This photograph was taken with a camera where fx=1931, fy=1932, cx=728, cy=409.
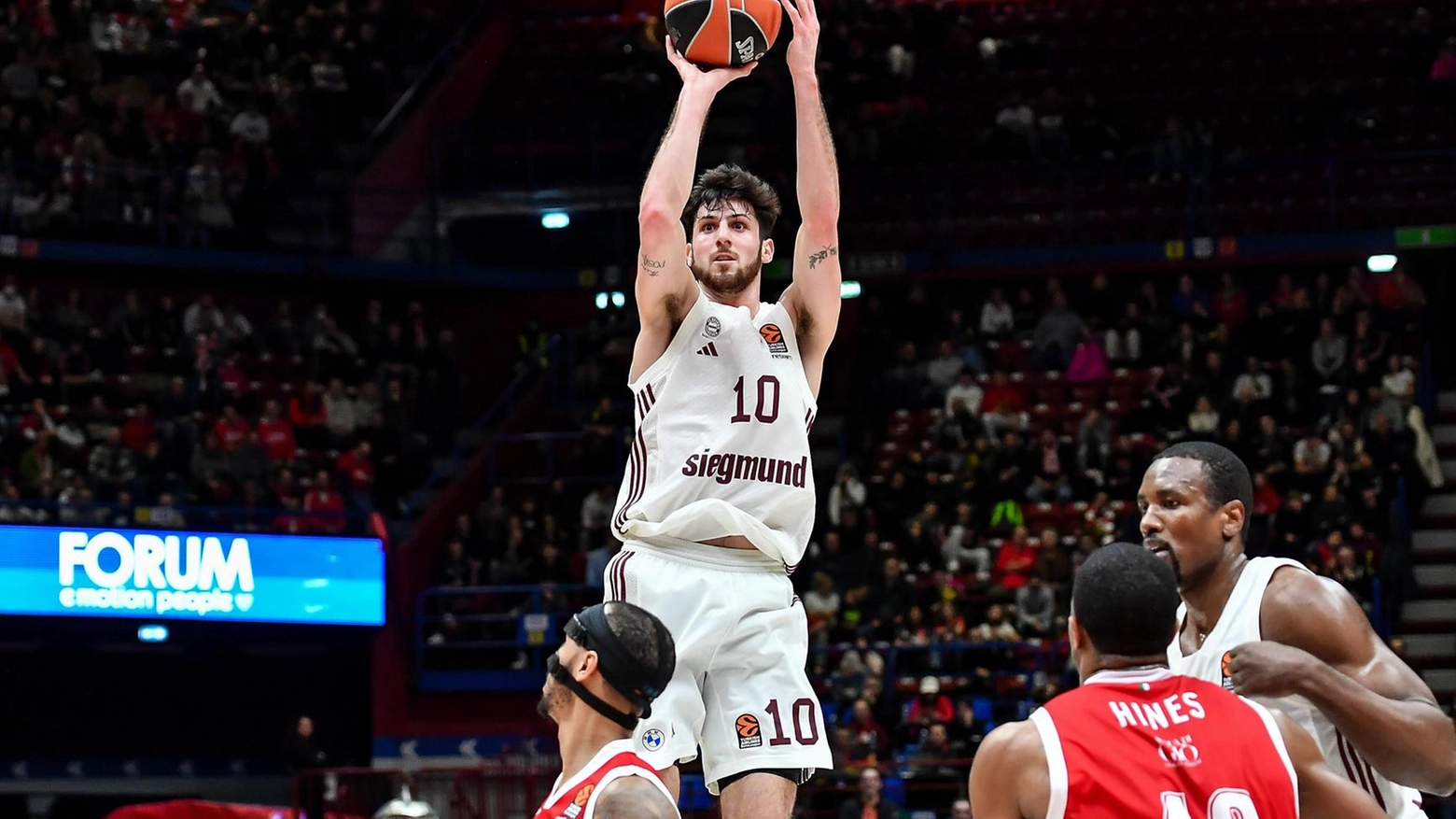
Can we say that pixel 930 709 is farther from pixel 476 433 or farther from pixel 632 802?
pixel 632 802

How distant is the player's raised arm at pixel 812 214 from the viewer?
6.89m

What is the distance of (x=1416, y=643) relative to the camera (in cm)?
2016

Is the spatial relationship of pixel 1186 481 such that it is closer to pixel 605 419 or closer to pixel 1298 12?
pixel 605 419

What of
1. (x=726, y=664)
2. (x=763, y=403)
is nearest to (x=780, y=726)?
(x=726, y=664)

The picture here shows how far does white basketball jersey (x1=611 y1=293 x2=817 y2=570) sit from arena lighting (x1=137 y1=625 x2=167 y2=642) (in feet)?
53.5

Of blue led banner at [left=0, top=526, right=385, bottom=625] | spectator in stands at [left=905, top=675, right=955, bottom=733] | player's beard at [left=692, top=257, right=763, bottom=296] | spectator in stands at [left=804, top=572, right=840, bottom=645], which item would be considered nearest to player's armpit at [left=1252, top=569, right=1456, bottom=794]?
player's beard at [left=692, top=257, right=763, bottom=296]

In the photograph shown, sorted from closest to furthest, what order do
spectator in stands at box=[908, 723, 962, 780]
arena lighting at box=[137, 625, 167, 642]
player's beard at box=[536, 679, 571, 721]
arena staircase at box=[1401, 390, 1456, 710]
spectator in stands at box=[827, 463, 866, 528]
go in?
player's beard at box=[536, 679, 571, 721] → spectator in stands at box=[908, 723, 962, 780] → arena staircase at box=[1401, 390, 1456, 710] → arena lighting at box=[137, 625, 167, 642] → spectator in stands at box=[827, 463, 866, 528]

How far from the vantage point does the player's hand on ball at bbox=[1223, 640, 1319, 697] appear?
4.78 m

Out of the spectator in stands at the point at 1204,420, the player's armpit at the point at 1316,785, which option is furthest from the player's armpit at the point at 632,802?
the spectator in stands at the point at 1204,420

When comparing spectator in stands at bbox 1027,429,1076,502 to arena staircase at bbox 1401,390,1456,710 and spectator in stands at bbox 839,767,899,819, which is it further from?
spectator in stands at bbox 839,767,899,819

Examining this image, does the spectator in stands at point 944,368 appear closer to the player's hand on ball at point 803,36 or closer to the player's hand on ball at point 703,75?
the player's hand on ball at point 803,36

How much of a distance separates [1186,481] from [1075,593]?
130cm

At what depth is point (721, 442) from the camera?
6680 mm

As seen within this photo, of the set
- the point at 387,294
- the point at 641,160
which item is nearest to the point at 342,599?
the point at 387,294
